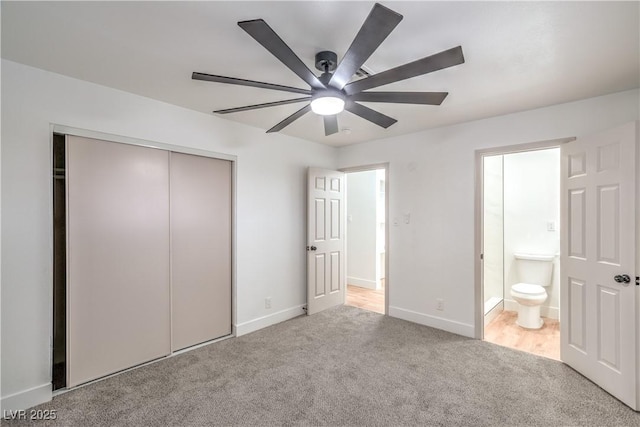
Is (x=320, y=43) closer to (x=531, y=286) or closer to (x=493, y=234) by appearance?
(x=493, y=234)

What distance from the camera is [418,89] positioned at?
2518 millimetres

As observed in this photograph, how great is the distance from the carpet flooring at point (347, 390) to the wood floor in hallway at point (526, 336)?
266 mm

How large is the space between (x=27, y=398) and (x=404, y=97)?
10.7 ft

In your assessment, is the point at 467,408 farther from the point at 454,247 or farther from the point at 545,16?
the point at 545,16

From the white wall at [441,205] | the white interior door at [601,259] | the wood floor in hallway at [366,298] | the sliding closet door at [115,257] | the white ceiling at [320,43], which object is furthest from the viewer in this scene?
the wood floor in hallway at [366,298]

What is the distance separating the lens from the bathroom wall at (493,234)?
401cm

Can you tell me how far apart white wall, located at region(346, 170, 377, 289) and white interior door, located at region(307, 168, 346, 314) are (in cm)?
118

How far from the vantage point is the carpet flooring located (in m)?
2.05

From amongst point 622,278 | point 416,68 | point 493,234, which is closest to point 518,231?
point 493,234

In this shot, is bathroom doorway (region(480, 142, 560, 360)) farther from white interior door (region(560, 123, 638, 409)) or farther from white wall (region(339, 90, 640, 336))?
white interior door (region(560, 123, 638, 409))

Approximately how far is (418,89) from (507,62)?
635mm

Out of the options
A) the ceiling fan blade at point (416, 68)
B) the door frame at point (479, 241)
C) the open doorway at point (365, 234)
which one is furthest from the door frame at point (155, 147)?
the door frame at point (479, 241)

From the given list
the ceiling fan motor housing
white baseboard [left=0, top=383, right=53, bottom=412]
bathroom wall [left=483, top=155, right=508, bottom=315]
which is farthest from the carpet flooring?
the ceiling fan motor housing

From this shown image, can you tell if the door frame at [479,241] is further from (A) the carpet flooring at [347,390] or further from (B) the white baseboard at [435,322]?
(A) the carpet flooring at [347,390]
